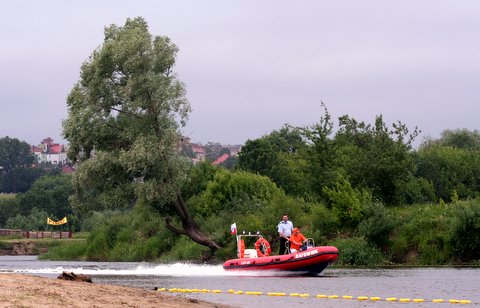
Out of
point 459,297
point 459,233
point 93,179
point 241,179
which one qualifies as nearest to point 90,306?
point 459,297

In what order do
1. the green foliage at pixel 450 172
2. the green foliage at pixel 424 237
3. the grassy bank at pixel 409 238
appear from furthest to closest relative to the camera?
the green foliage at pixel 450 172, the green foliage at pixel 424 237, the grassy bank at pixel 409 238

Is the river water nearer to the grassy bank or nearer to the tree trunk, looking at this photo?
the grassy bank

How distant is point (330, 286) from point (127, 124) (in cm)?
Result: 2784

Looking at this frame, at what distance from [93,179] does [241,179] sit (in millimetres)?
13541

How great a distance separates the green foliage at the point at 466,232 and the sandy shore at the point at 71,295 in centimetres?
2182

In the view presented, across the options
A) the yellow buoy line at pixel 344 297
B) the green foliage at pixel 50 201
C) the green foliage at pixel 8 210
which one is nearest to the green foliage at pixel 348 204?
the yellow buoy line at pixel 344 297

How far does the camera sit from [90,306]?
69.7 feet

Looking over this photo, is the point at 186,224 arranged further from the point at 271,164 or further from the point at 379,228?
the point at 271,164

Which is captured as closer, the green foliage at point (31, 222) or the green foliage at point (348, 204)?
the green foliage at point (348, 204)

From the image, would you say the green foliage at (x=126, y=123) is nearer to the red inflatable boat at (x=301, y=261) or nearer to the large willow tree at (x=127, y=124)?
the large willow tree at (x=127, y=124)

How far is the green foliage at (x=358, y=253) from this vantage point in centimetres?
4966

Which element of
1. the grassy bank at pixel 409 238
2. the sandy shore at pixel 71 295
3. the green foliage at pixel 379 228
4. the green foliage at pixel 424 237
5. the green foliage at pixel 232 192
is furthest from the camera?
the green foliage at pixel 232 192

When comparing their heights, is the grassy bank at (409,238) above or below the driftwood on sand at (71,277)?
above

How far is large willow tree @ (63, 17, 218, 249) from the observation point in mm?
58094
